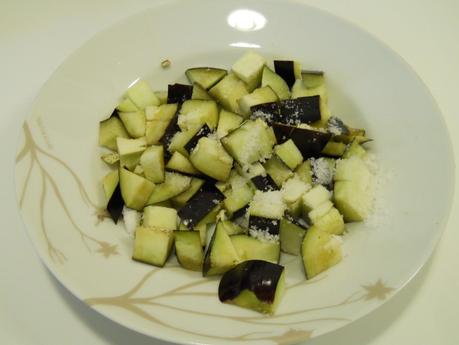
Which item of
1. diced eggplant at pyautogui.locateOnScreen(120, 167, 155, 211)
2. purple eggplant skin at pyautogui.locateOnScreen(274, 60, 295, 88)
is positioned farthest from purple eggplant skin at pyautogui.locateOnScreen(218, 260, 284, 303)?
purple eggplant skin at pyautogui.locateOnScreen(274, 60, 295, 88)

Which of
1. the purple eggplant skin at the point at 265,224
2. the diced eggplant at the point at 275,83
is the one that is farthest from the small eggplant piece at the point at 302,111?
the purple eggplant skin at the point at 265,224

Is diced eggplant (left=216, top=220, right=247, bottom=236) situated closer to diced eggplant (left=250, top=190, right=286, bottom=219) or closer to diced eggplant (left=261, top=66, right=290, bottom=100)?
diced eggplant (left=250, top=190, right=286, bottom=219)

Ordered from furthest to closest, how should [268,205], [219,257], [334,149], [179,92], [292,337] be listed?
[179,92] → [334,149] → [268,205] → [219,257] → [292,337]

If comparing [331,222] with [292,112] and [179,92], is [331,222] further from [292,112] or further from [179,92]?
[179,92]

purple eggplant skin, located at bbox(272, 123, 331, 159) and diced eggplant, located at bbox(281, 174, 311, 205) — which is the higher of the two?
purple eggplant skin, located at bbox(272, 123, 331, 159)

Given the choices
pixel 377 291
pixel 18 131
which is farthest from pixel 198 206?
pixel 18 131

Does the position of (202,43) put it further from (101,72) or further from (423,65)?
(423,65)

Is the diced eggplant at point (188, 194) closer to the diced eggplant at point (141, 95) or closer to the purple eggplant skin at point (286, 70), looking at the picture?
the diced eggplant at point (141, 95)
